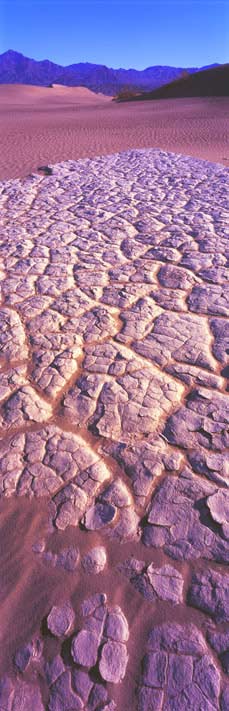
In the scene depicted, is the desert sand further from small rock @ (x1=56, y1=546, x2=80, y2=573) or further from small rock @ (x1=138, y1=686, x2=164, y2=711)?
small rock @ (x1=138, y1=686, x2=164, y2=711)

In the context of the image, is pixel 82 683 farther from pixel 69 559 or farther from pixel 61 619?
pixel 69 559

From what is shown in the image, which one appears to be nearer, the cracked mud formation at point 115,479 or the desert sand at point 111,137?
the cracked mud formation at point 115,479

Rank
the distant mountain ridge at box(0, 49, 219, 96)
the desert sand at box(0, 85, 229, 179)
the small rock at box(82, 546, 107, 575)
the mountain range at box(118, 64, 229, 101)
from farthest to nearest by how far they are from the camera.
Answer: the distant mountain ridge at box(0, 49, 219, 96), the mountain range at box(118, 64, 229, 101), the desert sand at box(0, 85, 229, 179), the small rock at box(82, 546, 107, 575)

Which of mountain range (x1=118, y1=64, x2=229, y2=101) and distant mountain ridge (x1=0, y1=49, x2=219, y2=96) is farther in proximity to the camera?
distant mountain ridge (x1=0, y1=49, x2=219, y2=96)

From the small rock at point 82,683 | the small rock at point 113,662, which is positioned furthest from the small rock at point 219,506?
the small rock at point 82,683

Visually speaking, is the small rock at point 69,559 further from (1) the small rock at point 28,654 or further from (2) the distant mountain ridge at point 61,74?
(2) the distant mountain ridge at point 61,74

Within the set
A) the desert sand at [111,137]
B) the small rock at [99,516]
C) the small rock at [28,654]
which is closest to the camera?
the small rock at [28,654]

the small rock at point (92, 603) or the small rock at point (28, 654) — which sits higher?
the small rock at point (92, 603)

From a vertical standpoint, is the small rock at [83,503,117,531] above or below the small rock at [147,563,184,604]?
above

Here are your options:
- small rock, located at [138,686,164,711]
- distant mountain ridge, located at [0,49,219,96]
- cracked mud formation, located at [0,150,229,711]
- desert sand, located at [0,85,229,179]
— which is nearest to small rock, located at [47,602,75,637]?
cracked mud formation, located at [0,150,229,711]
